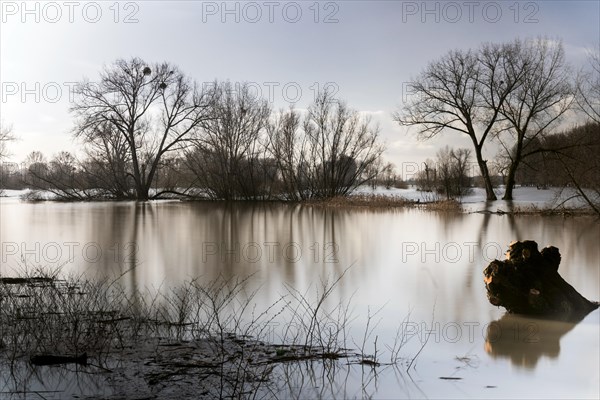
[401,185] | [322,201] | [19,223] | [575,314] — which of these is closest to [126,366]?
[575,314]

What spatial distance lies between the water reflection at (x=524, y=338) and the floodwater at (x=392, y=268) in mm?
13

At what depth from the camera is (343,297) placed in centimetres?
774

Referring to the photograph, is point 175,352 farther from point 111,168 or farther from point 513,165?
point 111,168

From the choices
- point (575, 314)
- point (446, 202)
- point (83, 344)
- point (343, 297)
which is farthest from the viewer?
point (446, 202)

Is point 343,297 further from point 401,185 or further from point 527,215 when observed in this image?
point 401,185

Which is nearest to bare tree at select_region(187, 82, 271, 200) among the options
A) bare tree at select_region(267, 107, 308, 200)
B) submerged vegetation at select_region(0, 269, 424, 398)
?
bare tree at select_region(267, 107, 308, 200)

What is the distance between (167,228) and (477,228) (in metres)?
10.6

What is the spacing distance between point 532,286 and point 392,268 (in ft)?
13.4

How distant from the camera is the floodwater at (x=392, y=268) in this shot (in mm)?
4707

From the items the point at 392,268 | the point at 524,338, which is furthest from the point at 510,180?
the point at 524,338

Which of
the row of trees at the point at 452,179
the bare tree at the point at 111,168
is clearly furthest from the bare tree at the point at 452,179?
the bare tree at the point at 111,168

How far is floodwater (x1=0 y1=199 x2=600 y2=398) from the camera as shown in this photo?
4.71 m

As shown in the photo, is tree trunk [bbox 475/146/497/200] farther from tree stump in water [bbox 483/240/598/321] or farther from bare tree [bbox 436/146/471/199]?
tree stump in water [bbox 483/240/598/321]

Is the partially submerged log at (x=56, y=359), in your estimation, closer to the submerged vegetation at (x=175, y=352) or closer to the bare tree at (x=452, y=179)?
the submerged vegetation at (x=175, y=352)
